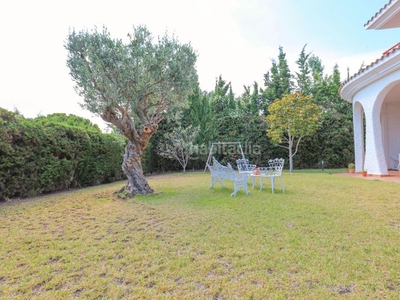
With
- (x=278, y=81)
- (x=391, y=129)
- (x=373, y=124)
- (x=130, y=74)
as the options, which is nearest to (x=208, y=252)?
(x=130, y=74)

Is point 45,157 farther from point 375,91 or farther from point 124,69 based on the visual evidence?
point 375,91

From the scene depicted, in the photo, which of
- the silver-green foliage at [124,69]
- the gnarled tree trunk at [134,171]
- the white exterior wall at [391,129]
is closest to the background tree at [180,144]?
the gnarled tree trunk at [134,171]

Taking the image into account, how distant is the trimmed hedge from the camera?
692 centimetres

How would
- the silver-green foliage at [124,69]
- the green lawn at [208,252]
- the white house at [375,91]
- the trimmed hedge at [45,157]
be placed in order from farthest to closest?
the white house at [375,91] < the trimmed hedge at [45,157] < the silver-green foliage at [124,69] < the green lawn at [208,252]

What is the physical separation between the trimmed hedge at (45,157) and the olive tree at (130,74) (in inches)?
89.4

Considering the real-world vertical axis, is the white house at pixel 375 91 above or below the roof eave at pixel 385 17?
below

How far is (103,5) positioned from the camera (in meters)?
7.97

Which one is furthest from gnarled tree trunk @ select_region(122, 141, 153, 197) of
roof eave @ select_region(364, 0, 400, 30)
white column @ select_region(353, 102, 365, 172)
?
roof eave @ select_region(364, 0, 400, 30)

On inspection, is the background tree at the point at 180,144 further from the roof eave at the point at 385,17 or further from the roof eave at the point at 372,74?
the roof eave at the point at 385,17

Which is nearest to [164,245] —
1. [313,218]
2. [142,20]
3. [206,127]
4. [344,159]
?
[313,218]

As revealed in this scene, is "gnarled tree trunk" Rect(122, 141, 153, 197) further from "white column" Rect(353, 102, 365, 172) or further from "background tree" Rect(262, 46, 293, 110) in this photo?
"background tree" Rect(262, 46, 293, 110)

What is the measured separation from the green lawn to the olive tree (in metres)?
2.92

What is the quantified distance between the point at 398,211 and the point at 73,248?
5638mm

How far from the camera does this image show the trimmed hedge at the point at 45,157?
6915 millimetres
